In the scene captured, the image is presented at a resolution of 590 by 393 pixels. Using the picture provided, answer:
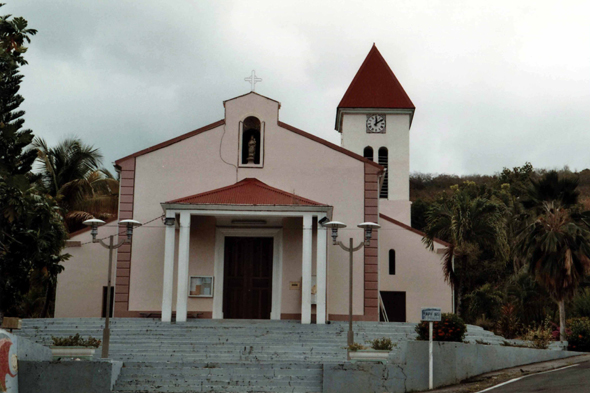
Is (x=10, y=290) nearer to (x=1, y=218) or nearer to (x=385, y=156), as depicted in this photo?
(x=1, y=218)

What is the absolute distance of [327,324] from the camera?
2189 cm

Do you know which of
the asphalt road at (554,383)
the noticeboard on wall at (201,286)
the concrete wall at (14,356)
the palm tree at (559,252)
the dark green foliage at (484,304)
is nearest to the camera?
the concrete wall at (14,356)

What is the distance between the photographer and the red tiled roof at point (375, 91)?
36.1 m

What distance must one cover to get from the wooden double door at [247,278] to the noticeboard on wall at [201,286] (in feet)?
2.10

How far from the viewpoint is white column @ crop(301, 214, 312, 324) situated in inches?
864

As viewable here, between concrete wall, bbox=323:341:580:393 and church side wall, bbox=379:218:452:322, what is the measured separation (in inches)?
356

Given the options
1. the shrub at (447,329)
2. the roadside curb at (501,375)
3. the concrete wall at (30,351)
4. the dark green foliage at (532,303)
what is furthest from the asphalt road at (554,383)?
the dark green foliage at (532,303)

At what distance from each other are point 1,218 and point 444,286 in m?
16.9

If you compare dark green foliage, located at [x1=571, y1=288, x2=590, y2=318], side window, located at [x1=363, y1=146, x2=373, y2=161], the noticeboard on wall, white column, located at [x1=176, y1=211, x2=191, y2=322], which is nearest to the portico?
white column, located at [x1=176, y1=211, x2=191, y2=322]

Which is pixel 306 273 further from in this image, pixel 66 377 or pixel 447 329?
pixel 66 377

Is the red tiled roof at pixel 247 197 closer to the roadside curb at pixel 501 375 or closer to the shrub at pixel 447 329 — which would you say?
the shrub at pixel 447 329

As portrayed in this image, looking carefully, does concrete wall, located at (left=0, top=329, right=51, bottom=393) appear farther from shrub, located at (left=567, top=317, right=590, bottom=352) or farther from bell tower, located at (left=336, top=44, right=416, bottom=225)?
bell tower, located at (left=336, top=44, right=416, bottom=225)

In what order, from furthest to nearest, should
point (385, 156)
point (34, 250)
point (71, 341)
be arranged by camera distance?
point (385, 156), point (34, 250), point (71, 341)

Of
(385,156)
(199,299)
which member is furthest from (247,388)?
(385,156)
